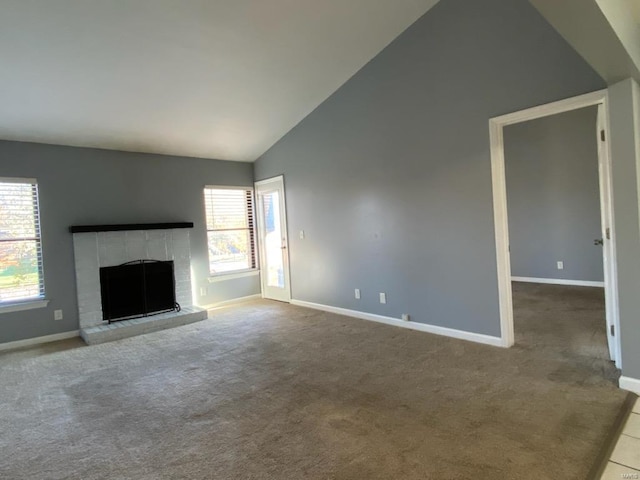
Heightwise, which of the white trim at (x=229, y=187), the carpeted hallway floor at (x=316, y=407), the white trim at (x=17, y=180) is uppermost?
the white trim at (x=229, y=187)

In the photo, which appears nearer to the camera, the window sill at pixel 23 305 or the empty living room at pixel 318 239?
the empty living room at pixel 318 239

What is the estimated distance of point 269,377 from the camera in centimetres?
308

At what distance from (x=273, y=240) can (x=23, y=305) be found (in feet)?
11.1

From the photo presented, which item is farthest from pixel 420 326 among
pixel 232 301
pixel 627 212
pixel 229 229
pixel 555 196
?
pixel 555 196

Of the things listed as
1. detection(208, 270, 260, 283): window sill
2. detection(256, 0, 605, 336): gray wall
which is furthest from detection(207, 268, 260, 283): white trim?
detection(256, 0, 605, 336): gray wall

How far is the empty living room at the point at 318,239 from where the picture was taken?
2.15 meters

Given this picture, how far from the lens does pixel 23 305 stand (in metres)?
4.34

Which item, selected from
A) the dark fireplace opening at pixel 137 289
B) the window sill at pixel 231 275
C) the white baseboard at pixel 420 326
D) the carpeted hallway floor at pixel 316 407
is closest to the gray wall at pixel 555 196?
the carpeted hallway floor at pixel 316 407

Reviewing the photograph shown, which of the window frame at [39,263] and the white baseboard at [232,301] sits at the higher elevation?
the window frame at [39,263]

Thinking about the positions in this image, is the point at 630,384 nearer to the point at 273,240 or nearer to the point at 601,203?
the point at 601,203

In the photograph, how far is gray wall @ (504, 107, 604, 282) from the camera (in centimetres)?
564

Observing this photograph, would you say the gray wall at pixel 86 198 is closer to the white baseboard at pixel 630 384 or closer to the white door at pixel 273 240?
the white door at pixel 273 240

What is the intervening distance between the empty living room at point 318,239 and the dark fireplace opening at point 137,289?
29mm

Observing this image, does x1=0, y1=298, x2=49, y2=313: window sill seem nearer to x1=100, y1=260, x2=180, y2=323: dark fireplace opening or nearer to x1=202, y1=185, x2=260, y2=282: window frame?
x1=100, y1=260, x2=180, y2=323: dark fireplace opening
